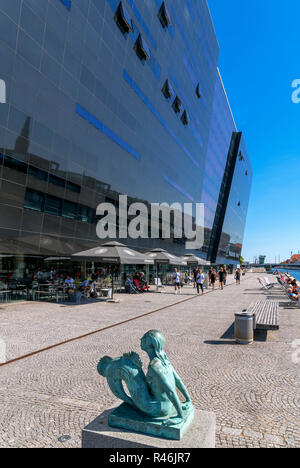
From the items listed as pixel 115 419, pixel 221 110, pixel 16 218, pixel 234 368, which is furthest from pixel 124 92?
pixel 221 110

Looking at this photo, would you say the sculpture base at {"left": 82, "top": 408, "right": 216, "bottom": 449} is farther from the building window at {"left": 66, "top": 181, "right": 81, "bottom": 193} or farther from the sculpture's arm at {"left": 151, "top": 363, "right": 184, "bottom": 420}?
the building window at {"left": 66, "top": 181, "right": 81, "bottom": 193}

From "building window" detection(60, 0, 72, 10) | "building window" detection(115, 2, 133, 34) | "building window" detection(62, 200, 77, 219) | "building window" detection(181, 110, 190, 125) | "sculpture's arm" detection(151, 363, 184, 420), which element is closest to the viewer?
"sculpture's arm" detection(151, 363, 184, 420)

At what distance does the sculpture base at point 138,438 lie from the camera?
2.44 m

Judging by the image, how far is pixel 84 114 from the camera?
20.3 meters

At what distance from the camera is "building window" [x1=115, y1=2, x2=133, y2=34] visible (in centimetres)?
2292

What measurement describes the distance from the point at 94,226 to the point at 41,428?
19.2 meters

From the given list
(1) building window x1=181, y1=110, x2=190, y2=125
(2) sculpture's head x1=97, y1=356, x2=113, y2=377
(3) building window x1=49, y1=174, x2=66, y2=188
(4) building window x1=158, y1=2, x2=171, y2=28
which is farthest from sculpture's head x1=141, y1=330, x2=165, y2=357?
(1) building window x1=181, y1=110, x2=190, y2=125

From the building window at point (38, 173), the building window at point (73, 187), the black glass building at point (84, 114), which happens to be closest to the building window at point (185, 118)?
the black glass building at point (84, 114)

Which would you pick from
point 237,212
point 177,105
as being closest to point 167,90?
point 177,105

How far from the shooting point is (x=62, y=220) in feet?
62.7

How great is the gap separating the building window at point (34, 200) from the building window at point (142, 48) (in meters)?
17.7

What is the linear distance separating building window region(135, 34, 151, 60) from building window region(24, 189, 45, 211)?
17.7 m

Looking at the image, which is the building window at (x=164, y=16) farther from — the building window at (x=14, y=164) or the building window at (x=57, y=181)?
the building window at (x=14, y=164)

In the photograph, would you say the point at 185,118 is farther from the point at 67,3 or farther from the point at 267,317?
the point at 267,317
